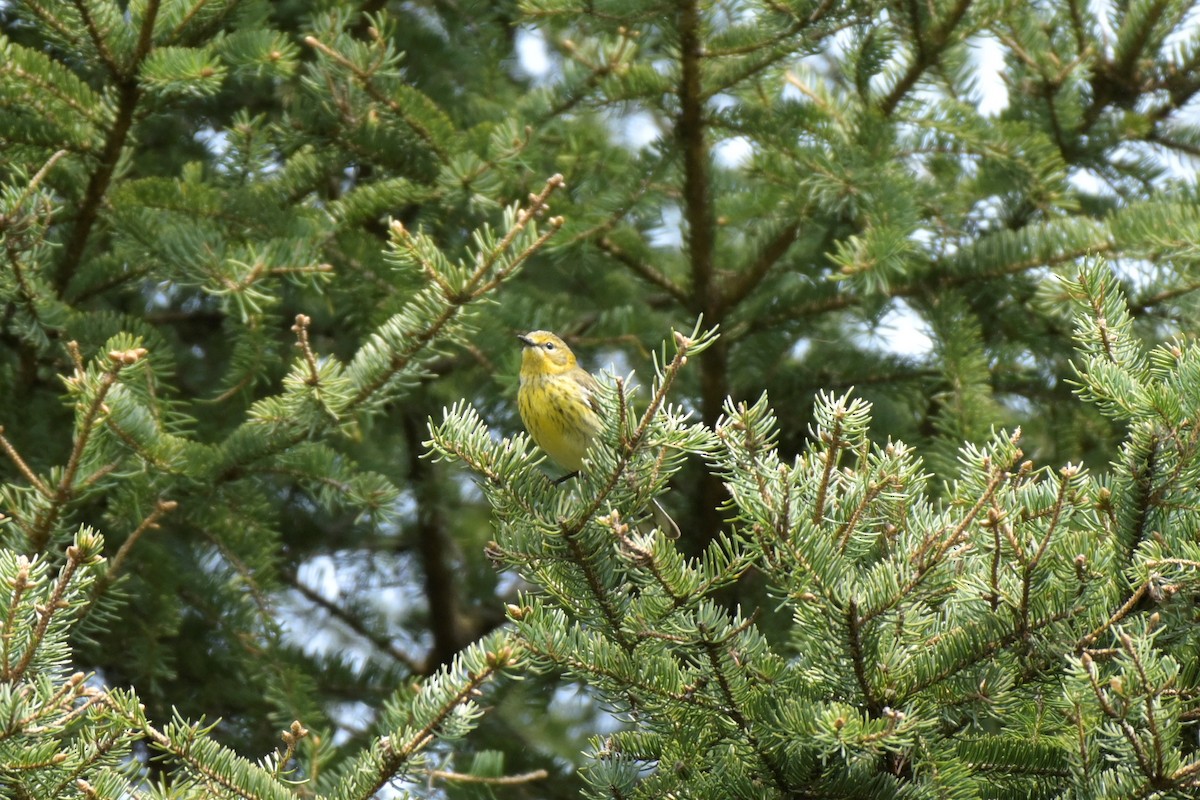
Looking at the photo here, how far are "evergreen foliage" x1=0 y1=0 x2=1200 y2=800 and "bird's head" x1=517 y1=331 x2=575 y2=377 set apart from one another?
0.23ft

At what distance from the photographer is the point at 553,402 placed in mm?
3902

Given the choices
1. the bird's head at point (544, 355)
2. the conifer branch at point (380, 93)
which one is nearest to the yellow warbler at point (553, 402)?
the bird's head at point (544, 355)

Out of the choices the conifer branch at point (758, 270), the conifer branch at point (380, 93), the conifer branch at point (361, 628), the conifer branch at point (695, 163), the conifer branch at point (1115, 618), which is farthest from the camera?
the conifer branch at point (361, 628)

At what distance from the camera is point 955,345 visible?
3854 mm

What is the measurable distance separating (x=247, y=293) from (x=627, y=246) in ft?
5.06

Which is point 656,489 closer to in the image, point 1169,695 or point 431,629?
point 1169,695

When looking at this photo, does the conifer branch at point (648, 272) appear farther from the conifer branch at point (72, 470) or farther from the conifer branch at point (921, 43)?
the conifer branch at point (72, 470)

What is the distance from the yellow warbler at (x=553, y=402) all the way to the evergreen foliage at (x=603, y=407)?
0.39 feet

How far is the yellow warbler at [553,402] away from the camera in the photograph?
3.85 metres

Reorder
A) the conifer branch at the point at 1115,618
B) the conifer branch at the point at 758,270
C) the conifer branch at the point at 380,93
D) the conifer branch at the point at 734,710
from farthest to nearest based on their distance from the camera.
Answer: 1. the conifer branch at the point at 758,270
2. the conifer branch at the point at 380,93
3. the conifer branch at the point at 734,710
4. the conifer branch at the point at 1115,618

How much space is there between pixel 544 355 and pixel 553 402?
0.32m

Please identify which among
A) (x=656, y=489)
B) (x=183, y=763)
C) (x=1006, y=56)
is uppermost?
(x=1006, y=56)

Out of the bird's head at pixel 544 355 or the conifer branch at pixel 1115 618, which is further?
the bird's head at pixel 544 355

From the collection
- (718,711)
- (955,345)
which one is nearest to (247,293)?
(718,711)
